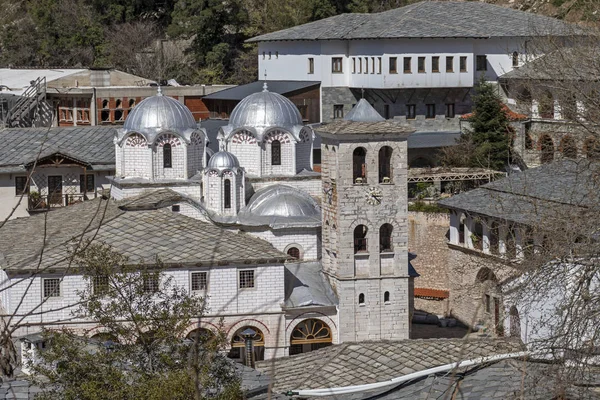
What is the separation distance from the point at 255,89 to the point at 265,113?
20.2 m

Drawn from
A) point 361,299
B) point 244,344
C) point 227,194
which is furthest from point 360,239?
point 227,194

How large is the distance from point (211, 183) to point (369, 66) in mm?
22041

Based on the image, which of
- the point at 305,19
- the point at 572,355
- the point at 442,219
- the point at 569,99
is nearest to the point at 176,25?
the point at 305,19

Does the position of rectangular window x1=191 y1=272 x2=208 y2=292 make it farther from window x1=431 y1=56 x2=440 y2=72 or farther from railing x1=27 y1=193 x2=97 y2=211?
window x1=431 y1=56 x2=440 y2=72

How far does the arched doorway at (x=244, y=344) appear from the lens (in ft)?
124

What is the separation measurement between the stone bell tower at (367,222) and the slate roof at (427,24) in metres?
22.3

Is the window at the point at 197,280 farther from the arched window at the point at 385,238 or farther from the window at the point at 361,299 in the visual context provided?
the arched window at the point at 385,238

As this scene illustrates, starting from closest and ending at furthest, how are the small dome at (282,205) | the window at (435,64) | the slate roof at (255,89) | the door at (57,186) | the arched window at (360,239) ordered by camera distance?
the arched window at (360,239), the small dome at (282,205), the door at (57,186), the window at (435,64), the slate roof at (255,89)

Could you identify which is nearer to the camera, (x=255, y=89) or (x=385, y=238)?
(x=385, y=238)

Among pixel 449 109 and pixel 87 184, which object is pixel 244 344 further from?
pixel 449 109

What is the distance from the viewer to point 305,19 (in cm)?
7662

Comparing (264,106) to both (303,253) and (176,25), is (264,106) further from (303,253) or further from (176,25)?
(176,25)

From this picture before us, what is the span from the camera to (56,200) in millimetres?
51000

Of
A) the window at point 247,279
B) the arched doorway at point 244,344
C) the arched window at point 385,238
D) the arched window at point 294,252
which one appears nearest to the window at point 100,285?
the arched doorway at point 244,344
